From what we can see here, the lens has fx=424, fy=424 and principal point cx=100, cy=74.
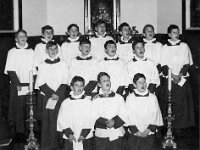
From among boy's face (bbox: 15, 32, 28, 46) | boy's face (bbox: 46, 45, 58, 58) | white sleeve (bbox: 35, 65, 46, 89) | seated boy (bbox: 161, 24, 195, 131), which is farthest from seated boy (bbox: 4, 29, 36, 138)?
seated boy (bbox: 161, 24, 195, 131)

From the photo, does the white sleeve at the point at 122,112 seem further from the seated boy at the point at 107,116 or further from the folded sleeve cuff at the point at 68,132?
the folded sleeve cuff at the point at 68,132

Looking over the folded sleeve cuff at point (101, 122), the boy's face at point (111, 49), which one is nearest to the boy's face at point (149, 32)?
the boy's face at point (111, 49)

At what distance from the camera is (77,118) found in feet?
19.4

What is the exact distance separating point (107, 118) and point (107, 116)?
0.09 ft

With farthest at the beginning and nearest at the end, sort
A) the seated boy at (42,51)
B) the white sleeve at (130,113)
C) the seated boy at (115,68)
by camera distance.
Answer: the seated boy at (42,51), the seated boy at (115,68), the white sleeve at (130,113)

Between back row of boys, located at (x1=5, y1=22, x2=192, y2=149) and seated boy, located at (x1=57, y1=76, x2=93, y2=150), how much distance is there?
254mm

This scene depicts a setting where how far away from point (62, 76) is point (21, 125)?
1.46 meters

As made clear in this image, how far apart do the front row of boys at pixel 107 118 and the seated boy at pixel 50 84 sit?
100cm

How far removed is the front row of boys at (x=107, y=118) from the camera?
590 centimetres

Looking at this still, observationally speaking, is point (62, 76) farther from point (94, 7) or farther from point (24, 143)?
point (94, 7)

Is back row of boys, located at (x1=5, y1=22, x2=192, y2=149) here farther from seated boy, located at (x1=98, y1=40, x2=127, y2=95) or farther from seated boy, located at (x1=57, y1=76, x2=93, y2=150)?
seated boy, located at (x1=57, y1=76, x2=93, y2=150)

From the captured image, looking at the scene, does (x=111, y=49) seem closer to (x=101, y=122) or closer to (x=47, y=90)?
(x=47, y=90)

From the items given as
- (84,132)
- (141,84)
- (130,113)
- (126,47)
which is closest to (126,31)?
(126,47)

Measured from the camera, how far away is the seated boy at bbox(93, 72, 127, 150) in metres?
5.93
